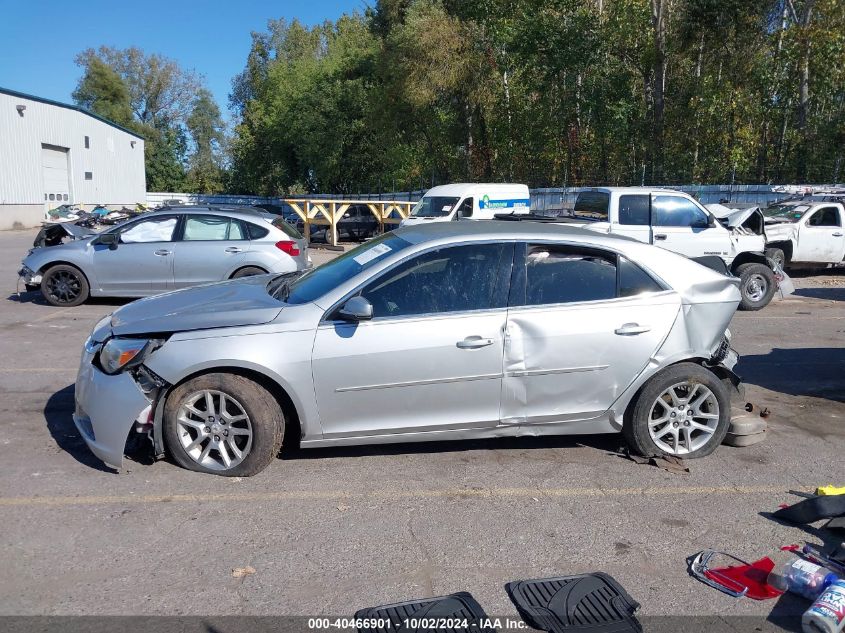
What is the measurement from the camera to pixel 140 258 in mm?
11281

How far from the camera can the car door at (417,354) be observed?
15.9ft

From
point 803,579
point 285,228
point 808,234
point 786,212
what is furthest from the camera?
point 786,212

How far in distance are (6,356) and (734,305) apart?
24.7 ft

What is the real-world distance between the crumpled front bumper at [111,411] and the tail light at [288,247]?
657cm

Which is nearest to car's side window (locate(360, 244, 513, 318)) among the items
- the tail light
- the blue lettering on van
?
the tail light

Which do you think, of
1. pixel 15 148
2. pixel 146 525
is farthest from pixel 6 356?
pixel 15 148

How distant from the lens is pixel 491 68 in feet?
99.9

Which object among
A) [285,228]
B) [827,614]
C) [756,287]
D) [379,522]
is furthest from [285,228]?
[827,614]

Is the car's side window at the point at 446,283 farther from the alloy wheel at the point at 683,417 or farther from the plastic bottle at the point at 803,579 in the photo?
the plastic bottle at the point at 803,579

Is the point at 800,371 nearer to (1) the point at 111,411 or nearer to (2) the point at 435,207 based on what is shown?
(1) the point at 111,411

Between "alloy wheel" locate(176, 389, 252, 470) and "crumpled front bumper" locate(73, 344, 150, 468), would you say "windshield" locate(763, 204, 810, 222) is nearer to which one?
"alloy wheel" locate(176, 389, 252, 470)

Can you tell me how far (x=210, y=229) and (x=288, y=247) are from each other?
124cm

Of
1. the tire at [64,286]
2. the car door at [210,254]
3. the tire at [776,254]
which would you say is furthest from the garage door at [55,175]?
the tire at [776,254]

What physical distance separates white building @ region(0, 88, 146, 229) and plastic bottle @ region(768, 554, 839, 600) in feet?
121
